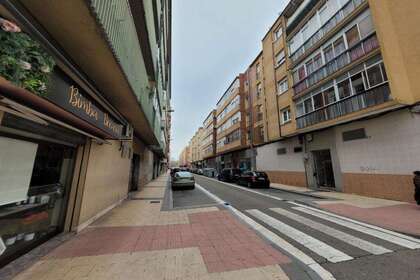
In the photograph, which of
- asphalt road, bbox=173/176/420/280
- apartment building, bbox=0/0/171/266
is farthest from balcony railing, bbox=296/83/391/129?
apartment building, bbox=0/0/171/266

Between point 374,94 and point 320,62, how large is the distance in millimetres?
5340

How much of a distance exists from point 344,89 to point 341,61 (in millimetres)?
1938

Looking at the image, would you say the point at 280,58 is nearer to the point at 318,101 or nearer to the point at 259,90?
the point at 259,90

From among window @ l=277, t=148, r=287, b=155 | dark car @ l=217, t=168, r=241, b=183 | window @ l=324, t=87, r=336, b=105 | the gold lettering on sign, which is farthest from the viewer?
dark car @ l=217, t=168, r=241, b=183

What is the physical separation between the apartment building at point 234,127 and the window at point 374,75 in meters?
17.0

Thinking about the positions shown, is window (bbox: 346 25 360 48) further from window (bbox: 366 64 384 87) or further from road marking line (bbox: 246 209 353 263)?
road marking line (bbox: 246 209 353 263)

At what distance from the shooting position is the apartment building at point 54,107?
7.75 feet

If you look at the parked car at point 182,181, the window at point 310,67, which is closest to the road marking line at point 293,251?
the parked car at point 182,181

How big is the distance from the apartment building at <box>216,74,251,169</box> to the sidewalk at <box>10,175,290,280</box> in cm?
2183

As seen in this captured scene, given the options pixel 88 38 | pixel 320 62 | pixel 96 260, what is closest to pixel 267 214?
pixel 96 260

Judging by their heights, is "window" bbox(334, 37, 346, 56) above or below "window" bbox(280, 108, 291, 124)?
above

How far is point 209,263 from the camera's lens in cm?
326

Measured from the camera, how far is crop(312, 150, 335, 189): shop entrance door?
44.9 ft

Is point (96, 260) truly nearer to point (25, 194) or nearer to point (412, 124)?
point (25, 194)
